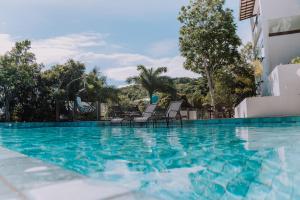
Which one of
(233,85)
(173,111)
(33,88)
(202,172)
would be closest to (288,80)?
(173,111)

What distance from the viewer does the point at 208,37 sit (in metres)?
16.3

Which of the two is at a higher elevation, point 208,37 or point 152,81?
point 208,37

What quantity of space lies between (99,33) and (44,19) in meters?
5.13

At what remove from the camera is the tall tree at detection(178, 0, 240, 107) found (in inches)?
645

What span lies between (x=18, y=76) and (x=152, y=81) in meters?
A: 11.4

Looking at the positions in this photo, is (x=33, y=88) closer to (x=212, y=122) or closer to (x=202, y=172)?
(x=212, y=122)

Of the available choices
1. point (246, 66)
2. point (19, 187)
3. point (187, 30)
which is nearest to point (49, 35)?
point (187, 30)

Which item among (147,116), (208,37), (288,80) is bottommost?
(147,116)

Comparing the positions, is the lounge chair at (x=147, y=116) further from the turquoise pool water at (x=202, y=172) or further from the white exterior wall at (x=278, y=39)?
the white exterior wall at (x=278, y=39)

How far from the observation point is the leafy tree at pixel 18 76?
1903 cm

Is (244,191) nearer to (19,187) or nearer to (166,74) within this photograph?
(19,187)

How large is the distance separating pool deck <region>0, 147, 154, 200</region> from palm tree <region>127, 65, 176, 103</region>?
23.4m

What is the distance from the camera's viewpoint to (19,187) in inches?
70.3

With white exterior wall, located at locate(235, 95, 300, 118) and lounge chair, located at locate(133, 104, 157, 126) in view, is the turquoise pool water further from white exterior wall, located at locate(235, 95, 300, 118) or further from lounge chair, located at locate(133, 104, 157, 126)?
white exterior wall, located at locate(235, 95, 300, 118)
